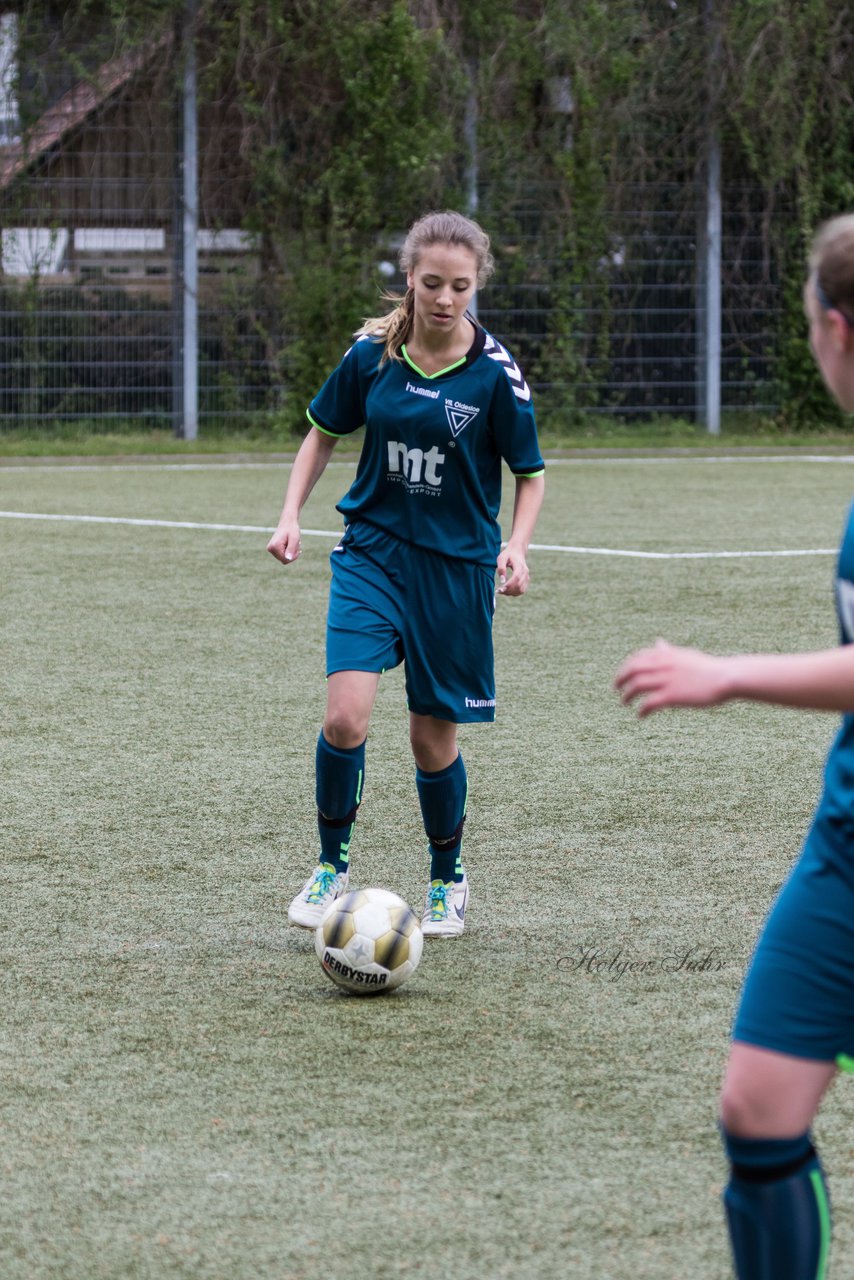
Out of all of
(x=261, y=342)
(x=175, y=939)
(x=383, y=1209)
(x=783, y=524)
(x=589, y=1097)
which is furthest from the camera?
(x=261, y=342)

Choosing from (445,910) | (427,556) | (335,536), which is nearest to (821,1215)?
(445,910)

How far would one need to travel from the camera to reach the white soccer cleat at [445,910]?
4.36 metres

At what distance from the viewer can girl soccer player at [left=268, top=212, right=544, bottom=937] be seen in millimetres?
4312

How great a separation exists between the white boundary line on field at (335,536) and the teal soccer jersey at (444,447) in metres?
6.62

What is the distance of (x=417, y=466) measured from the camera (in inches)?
172

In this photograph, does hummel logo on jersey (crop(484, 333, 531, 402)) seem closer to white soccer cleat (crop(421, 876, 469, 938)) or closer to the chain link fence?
white soccer cleat (crop(421, 876, 469, 938))

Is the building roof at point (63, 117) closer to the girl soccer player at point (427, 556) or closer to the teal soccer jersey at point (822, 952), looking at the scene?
the girl soccer player at point (427, 556)

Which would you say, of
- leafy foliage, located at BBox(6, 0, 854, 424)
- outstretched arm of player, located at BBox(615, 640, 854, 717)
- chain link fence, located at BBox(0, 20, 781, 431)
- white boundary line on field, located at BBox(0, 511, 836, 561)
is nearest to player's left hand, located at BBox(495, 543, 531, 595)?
outstretched arm of player, located at BBox(615, 640, 854, 717)

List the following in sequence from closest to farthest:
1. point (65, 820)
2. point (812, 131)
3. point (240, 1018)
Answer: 1. point (240, 1018)
2. point (65, 820)
3. point (812, 131)

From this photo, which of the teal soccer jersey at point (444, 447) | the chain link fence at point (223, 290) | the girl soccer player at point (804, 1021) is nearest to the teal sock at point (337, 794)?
the teal soccer jersey at point (444, 447)

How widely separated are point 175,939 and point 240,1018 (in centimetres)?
58

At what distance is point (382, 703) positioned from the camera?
720cm

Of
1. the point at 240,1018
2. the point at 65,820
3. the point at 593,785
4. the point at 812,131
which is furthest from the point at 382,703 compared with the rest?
the point at 812,131

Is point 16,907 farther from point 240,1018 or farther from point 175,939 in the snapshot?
point 240,1018
